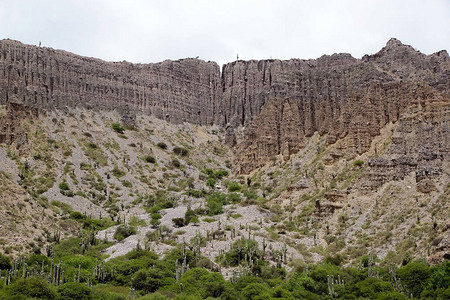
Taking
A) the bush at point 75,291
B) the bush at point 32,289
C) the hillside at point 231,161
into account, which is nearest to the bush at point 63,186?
the hillside at point 231,161

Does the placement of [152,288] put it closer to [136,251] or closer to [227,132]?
[136,251]

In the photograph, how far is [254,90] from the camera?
13212 centimetres

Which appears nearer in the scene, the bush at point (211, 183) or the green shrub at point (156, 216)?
the green shrub at point (156, 216)

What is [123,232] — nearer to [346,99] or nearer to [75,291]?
[75,291]

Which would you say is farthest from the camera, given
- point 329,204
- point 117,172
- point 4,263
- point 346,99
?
point 117,172

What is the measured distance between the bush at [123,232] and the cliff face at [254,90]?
29.4m

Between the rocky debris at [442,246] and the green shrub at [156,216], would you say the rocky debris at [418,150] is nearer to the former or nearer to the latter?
the rocky debris at [442,246]

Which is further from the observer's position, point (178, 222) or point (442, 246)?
point (178, 222)

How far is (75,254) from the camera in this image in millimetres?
64125

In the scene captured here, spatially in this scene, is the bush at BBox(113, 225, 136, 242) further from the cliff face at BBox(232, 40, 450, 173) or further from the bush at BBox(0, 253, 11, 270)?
the cliff face at BBox(232, 40, 450, 173)

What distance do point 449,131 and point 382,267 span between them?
21322 mm

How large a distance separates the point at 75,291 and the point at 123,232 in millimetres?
23639

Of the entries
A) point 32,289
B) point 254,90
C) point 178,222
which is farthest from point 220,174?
point 32,289

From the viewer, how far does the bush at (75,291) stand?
155ft
